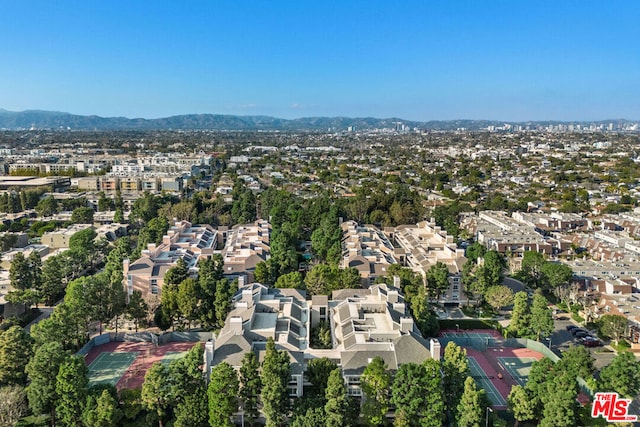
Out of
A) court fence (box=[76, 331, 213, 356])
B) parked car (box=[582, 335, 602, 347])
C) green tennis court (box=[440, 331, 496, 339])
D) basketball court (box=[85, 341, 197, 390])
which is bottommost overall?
green tennis court (box=[440, 331, 496, 339])

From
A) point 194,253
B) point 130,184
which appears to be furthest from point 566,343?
point 130,184

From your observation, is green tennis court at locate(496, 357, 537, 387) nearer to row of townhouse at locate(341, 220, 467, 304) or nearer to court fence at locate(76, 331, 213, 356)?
row of townhouse at locate(341, 220, 467, 304)

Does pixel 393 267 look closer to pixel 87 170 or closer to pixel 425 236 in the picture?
pixel 425 236

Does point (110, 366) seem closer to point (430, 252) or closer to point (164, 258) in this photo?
point (164, 258)

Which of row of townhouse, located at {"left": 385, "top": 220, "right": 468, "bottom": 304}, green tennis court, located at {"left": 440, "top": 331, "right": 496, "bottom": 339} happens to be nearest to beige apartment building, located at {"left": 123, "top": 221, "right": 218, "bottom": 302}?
row of townhouse, located at {"left": 385, "top": 220, "right": 468, "bottom": 304}

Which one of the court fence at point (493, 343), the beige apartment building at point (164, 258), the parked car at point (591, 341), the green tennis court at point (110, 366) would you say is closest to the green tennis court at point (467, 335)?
the court fence at point (493, 343)

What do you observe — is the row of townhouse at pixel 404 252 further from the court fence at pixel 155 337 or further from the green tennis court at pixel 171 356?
the green tennis court at pixel 171 356

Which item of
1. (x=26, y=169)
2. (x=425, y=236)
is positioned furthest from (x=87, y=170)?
(x=425, y=236)
